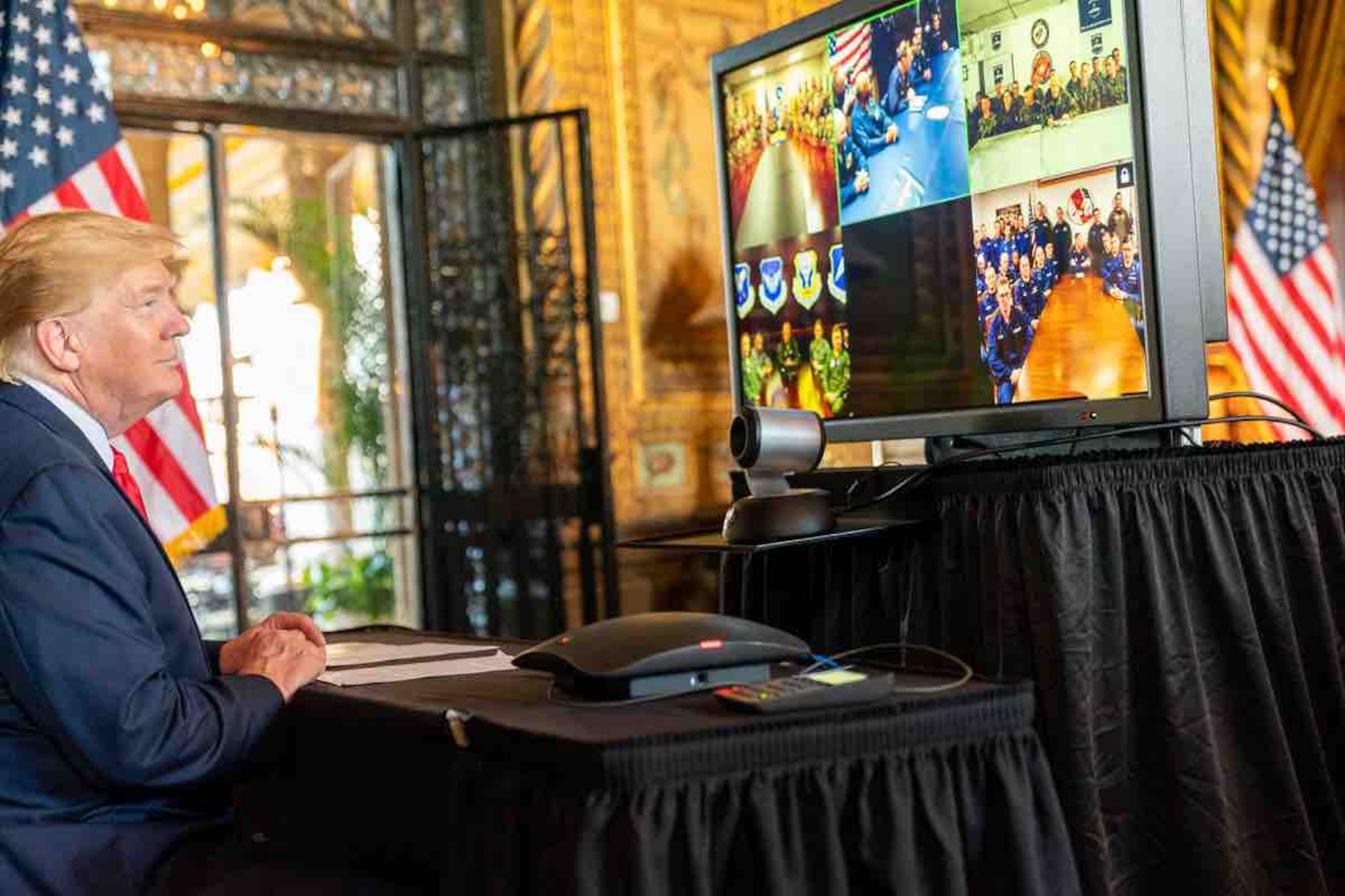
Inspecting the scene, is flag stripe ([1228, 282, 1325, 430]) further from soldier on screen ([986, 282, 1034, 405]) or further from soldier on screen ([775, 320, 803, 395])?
soldier on screen ([986, 282, 1034, 405])

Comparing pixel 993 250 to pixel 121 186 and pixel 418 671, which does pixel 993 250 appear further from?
pixel 121 186

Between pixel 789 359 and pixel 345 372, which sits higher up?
pixel 345 372

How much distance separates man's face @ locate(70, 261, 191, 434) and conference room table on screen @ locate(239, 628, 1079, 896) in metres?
0.64

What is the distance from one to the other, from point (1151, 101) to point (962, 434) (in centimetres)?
60

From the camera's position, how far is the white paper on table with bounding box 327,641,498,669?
71.9 inches

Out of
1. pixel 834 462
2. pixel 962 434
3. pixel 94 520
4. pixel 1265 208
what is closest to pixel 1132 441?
pixel 962 434

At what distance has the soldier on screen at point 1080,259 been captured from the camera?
80.0 inches

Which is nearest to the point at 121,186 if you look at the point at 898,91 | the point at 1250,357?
the point at 898,91

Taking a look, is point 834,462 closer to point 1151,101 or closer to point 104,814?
point 1151,101

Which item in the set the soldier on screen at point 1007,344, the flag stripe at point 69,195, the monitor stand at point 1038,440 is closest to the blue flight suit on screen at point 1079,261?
the soldier on screen at point 1007,344

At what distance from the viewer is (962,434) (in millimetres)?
2299

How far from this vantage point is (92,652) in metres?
1.41

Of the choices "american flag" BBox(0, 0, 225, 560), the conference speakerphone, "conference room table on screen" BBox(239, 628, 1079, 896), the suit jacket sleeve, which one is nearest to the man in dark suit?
the suit jacket sleeve

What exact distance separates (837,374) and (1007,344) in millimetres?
421
